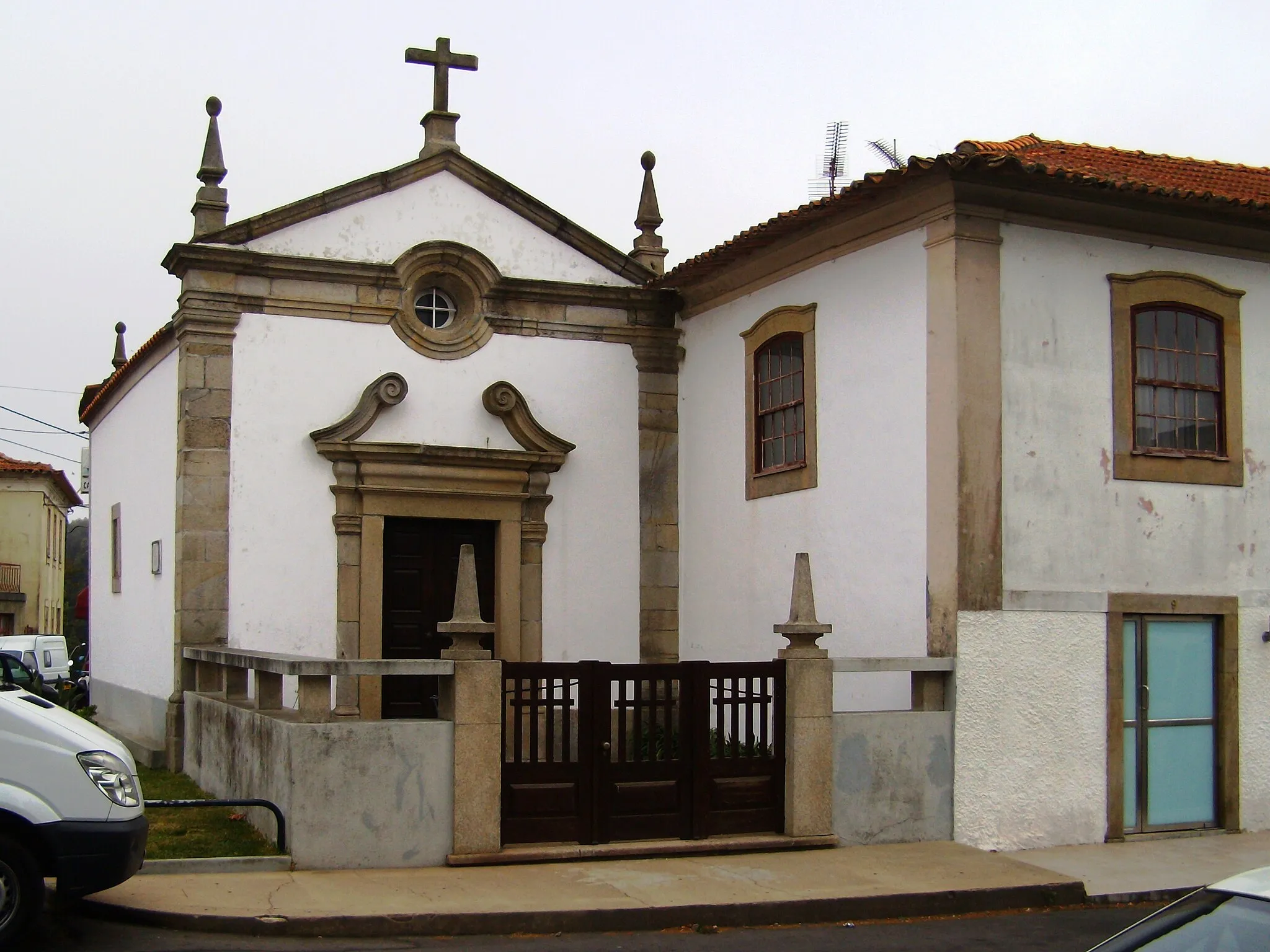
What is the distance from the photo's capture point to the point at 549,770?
9.98 m

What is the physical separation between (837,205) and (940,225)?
0.91m

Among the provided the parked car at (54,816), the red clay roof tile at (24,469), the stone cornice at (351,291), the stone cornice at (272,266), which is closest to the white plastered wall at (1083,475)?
the stone cornice at (351,291)

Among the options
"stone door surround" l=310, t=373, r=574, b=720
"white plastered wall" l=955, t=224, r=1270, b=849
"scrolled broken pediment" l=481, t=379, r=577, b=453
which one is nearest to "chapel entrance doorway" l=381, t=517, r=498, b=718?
"stone door surround" l=310, t=373, r=574, b=720

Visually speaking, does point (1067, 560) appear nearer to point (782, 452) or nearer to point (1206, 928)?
point (782, 452)

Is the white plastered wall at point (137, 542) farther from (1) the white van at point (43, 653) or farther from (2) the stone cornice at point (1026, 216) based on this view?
(1) the white van at point (43, 653)

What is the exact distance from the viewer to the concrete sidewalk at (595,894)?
8.08 metres

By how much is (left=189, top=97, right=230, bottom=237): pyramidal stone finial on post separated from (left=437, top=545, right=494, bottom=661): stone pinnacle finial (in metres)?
5.25

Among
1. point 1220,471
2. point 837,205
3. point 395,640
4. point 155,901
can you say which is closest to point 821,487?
point 837,205

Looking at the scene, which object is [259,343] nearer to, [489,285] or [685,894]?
[489,285]

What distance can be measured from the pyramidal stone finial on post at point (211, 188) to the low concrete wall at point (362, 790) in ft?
18.3

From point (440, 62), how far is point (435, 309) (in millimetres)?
2569

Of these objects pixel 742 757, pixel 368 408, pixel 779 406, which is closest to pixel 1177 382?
pixel 779 406

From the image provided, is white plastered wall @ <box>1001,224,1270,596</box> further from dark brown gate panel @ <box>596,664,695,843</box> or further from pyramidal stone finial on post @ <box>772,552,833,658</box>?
dark brown gate panel @ <box>596,664,695,843</box>

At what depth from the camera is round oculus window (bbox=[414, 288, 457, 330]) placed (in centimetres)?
1427
